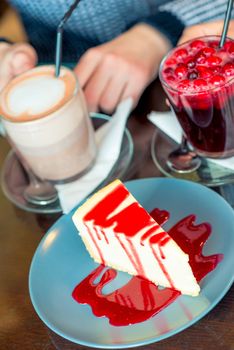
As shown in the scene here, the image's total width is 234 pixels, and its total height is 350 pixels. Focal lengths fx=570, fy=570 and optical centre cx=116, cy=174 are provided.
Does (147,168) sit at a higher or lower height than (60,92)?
lower

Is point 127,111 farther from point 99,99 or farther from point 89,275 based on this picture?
point 89,275

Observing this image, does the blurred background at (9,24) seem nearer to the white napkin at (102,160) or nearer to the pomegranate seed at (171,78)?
the white napkin at (102,160)

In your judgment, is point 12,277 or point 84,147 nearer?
point 12,277

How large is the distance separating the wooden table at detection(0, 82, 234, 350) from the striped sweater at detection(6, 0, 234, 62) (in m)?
0.16

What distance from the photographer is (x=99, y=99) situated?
1.06m

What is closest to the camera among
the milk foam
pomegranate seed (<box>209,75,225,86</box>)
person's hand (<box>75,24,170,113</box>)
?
pomegranate seed (<box>209,75,225,86</box>)

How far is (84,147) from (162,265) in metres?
0.28

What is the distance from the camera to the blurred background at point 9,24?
2.30 m

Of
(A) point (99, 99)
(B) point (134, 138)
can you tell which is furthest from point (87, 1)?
(B) point (134, 138)

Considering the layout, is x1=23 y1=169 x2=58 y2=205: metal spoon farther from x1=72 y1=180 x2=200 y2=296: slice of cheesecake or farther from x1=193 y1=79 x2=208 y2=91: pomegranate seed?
x1=193 y1=79 x2=208 y2=91: pomegranate seed

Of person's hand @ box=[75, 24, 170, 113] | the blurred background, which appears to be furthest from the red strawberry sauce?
the blurred background

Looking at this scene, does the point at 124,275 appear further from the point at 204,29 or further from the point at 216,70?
the point at 204,29

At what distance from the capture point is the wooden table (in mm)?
675

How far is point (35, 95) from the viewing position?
0.91m
